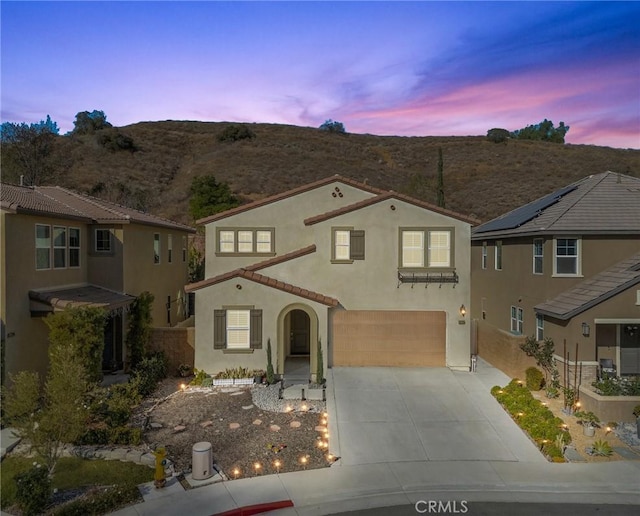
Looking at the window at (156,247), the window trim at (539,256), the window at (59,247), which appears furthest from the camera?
the window at (156,247)

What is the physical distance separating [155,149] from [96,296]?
56.4 m

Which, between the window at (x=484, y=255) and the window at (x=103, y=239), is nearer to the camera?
the window at (x=103, y=239)

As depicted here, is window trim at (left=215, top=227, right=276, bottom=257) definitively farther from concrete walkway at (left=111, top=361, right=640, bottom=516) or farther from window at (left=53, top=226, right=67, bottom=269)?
concrete walkway at (left=111, top=361, right=640, bottom=516)

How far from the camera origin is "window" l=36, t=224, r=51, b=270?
14102 millimetres

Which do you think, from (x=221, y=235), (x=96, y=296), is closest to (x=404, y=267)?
(x=221, y=235)

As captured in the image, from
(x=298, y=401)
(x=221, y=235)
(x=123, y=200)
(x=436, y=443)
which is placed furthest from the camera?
(x=123, y=200)

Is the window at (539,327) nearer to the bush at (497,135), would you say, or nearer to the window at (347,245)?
the window at (347,245)

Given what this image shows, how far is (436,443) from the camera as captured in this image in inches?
438

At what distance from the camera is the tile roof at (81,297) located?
13492 mm

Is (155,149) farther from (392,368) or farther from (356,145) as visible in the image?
(392,368)

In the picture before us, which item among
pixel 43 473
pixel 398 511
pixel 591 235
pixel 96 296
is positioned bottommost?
pixel 398 511

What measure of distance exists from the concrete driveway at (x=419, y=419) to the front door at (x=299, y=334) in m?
2.65

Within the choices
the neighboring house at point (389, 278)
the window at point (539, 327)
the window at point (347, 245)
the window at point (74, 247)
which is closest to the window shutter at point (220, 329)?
the neighboring house at point (389, 278)

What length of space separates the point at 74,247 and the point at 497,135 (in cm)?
7325
